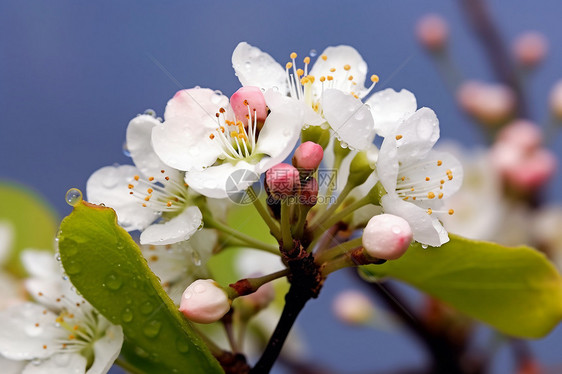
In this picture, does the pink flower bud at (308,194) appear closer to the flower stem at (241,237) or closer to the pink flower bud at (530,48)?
the flower stem at (241,237)

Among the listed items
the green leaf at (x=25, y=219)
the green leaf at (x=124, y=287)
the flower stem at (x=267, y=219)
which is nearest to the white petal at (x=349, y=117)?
the flower stem at (x=267, y=219)

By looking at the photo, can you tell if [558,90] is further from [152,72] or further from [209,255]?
[209,255]

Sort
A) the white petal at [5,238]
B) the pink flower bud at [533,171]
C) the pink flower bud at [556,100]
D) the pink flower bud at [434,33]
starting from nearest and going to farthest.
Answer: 1. the white petal at [5,238]
2. the pink flower bud at [533,171]
3. the pink flower bud at [556,100]
4. the pink flower bud at [434,33]

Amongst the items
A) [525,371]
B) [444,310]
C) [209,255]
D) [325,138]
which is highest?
[325,138]

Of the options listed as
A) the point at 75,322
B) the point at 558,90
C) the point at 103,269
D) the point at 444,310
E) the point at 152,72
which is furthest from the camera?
the point at 558,90

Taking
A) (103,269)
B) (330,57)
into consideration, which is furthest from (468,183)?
(103,269)

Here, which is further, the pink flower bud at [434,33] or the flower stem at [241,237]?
the pink flower bud at [434,33]

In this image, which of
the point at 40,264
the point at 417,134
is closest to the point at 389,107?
the point at 417,134
